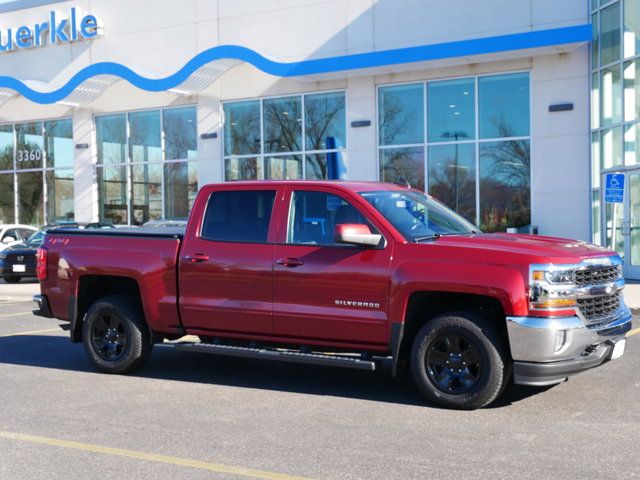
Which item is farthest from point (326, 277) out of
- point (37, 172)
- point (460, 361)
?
point (37, 172)

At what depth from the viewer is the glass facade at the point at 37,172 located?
2952 centimetres

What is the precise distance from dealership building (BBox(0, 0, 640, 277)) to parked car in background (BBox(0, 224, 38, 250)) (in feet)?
13.1

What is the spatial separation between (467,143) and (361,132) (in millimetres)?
3027

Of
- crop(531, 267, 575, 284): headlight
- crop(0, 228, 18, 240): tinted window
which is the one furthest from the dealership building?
crop(531, 267, 575, 284): headlight

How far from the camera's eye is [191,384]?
815 cm

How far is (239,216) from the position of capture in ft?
26.5

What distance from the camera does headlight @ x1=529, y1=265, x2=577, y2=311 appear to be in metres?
6.54

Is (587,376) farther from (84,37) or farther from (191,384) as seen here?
(84,37)

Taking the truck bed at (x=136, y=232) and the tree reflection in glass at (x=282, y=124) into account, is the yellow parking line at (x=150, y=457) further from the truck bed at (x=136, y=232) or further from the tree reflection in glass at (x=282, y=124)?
the tree reflection in glass at (x=282, y=124)

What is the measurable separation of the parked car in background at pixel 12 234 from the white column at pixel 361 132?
9.39 m

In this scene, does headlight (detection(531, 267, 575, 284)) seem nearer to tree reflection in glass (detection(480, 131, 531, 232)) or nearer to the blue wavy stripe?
the blue wavy stripe

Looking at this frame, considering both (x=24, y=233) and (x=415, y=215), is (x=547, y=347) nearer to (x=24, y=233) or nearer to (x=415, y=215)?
(x=415, y=215)

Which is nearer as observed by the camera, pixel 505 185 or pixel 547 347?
pixel 547 347

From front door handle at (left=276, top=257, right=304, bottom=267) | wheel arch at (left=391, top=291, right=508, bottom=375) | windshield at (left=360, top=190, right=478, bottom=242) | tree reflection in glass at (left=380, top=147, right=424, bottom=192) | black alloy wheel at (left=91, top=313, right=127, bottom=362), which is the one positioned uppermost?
tree reflection in glass at (left=380, top=147, right=424, bottom=192)
